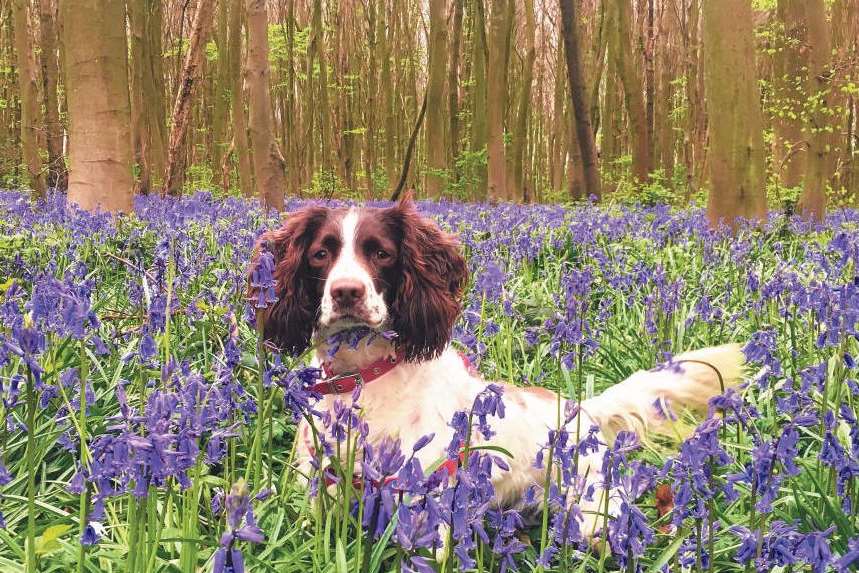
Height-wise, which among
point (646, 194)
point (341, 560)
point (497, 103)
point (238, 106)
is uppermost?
point (238, 106)

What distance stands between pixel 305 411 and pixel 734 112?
786 cm

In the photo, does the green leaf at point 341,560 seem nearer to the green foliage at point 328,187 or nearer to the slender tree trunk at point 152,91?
the slender tree trunk at point 152,91

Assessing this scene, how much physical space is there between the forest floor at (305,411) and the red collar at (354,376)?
0.58ft


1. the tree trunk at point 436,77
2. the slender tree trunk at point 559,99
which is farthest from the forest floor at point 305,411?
the slender tree trunk at point 559,99

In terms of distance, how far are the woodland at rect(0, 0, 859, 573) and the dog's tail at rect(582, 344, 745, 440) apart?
0.08 metres

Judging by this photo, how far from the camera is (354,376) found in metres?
2.51

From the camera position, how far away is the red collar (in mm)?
2559

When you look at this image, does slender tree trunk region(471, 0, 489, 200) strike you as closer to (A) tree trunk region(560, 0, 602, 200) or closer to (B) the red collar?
(A) tree trunk region(560, 0, 602, 200)

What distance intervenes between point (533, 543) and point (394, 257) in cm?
125

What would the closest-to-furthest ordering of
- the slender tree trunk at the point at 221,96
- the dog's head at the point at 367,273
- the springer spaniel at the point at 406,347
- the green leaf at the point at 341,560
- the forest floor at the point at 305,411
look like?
the forest floor at the point at 305,411
the green leaf at the point at 341,560
the springer spaniel at the point at 406,347
the dog's head at the point at 367,273
the slender tree trunk at the point at 221,96

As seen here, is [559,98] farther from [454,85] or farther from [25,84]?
[25,84]

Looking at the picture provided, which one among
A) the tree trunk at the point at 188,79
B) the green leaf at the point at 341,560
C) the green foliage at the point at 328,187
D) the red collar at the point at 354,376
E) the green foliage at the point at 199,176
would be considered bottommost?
the green leaf at the point at 341,560

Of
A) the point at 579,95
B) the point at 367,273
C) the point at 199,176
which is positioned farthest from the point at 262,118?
the point at 199,176

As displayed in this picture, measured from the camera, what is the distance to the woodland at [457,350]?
1534 millimetres
